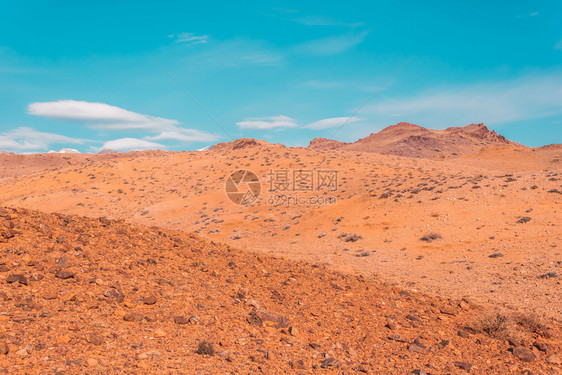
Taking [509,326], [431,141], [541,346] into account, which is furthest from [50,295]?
[431,141]

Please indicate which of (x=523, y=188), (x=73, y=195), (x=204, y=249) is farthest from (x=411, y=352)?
(x=73, y=195)

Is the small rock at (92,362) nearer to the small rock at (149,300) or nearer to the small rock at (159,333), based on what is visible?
the small rock at (159,333)

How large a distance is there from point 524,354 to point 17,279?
32.3 feet

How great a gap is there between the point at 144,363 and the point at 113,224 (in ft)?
25.9

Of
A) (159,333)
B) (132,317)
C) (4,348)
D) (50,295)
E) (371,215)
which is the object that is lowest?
(159,333)

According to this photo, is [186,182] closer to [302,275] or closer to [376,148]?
[302,275]

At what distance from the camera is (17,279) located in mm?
6012

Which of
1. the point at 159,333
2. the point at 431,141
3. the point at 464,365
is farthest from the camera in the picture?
the point at 431,141

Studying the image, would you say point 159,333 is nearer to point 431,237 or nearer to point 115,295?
point 115,295

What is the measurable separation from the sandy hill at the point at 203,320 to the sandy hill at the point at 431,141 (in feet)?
292

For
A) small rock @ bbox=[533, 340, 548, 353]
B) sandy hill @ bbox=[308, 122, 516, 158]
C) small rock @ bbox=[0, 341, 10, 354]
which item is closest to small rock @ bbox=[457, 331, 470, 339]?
small rock @ bbox=[533, 340, 548, 353]

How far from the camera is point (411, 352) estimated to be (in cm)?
642

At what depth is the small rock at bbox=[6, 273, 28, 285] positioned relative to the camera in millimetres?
5954

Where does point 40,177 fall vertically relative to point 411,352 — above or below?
above
